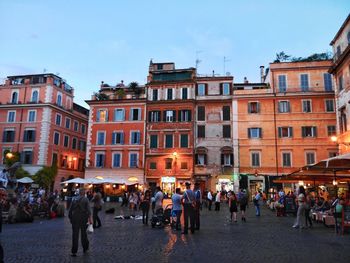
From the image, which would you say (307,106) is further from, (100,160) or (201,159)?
(100,160)

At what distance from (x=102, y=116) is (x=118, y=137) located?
3.50m

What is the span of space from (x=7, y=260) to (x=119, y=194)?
34.1 m

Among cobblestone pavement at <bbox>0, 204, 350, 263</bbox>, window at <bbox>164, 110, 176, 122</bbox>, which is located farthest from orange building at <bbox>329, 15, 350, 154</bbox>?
window at <bbox>164, 110, 176, 122</bbox>

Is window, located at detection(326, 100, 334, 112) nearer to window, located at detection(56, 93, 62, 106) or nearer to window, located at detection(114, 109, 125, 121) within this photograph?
window, located at detection(114, 109, 125, 121)

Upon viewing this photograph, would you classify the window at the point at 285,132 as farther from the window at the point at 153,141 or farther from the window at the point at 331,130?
the window at the point at 153,141

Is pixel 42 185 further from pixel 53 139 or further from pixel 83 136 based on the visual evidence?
pixel 83 136

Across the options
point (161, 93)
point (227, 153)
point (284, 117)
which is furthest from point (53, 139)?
point (284, 117)

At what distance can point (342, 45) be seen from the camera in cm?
2791

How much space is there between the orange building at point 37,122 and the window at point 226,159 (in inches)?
837

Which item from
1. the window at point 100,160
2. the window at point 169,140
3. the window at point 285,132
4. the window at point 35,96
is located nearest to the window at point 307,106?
the window at point 285,132

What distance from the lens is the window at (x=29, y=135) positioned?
147ft

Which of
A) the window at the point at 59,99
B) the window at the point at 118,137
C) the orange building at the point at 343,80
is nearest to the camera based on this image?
the orange building at the point at 343,80

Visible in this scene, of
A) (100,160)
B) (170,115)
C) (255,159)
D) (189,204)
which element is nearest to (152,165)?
(170,115)

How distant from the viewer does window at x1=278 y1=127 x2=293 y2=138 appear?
125ft
